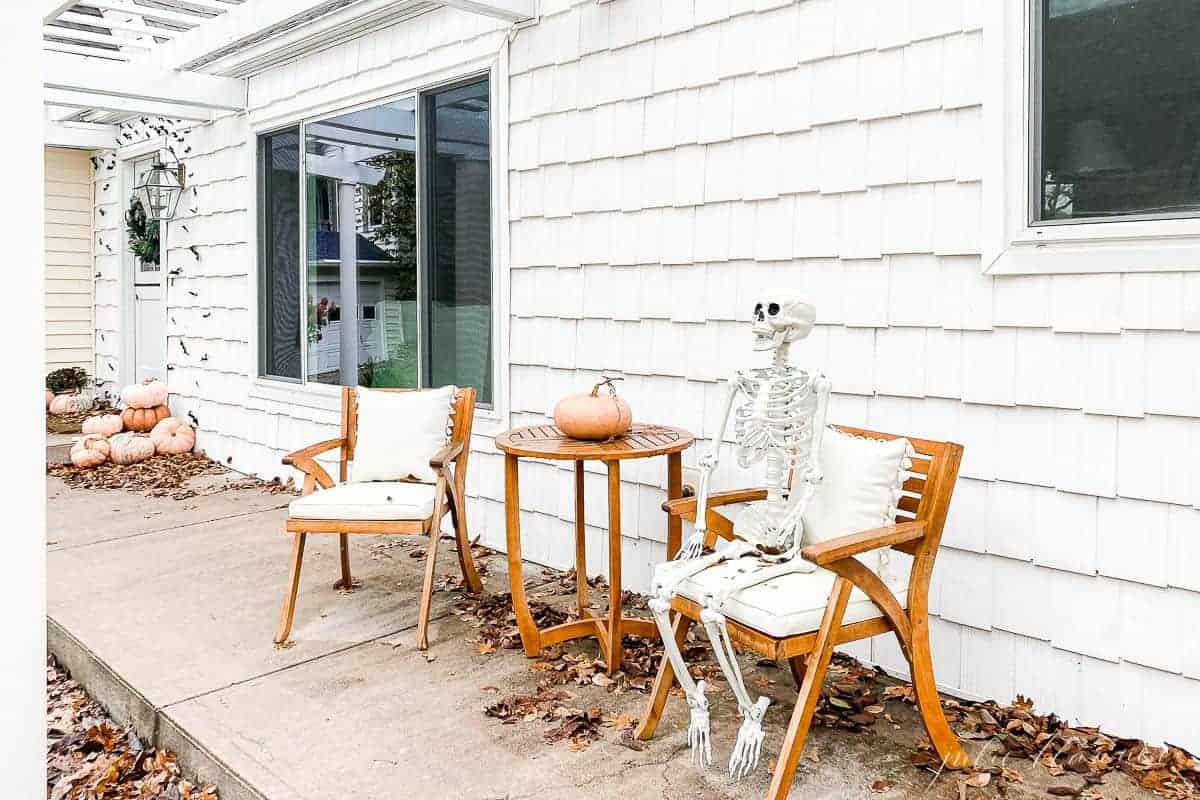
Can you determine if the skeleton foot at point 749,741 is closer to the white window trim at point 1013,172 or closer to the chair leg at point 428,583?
the chair leg at point 428,583

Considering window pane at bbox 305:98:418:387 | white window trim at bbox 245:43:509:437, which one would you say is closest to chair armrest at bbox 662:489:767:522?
white window trim at bbox 245:43:509:437

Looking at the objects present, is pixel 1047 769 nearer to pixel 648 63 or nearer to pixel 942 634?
pixel 942 634

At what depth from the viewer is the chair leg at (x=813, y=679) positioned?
2.10m

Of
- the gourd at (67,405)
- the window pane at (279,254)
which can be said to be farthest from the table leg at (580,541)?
the gourd at (67,405)

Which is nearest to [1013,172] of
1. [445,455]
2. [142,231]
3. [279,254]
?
[445,455]

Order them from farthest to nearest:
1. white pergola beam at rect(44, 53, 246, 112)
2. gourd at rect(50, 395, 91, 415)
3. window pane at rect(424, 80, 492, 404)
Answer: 1. gourd at rect(50, 395, 91, 415)
2. white pergola beam at rect(44, 53, 246, 112)
3. window pane at rect(424, 80, 492, 404)

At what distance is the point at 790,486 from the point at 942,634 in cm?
75

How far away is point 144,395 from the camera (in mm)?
6926

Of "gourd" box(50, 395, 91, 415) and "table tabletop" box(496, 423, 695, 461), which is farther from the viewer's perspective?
"gourd" box(50, 395, 91, 415)

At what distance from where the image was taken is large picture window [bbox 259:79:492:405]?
14.7 feet

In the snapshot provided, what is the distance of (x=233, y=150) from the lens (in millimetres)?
6148

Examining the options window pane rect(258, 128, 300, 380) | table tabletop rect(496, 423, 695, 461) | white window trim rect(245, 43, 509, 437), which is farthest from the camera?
window pane rect(258, 128, 300, 380)

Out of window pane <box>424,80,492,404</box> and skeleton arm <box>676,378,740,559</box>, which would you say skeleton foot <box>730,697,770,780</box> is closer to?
skeleton arm <box>676,378,740,559</box>

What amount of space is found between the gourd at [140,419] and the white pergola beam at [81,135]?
255 centimetres
